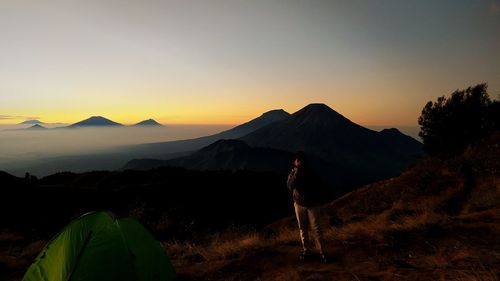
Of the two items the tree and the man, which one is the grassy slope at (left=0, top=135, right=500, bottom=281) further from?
the tree

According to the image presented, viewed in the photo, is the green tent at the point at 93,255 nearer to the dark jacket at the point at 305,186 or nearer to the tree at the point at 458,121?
the dark jacket at the point at 305,186

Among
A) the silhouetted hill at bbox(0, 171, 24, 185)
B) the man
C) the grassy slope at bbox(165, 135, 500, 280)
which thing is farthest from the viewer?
the silhouetted hill at bbox(0, 171, 24, 185)

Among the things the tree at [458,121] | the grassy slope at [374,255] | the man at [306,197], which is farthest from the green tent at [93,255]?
the tree at [458,121]

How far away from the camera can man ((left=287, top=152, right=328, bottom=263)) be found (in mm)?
7801

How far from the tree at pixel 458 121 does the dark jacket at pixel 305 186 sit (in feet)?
141

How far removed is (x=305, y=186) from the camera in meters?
7.86

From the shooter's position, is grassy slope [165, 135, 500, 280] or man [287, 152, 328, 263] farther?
man [287, 152, 328, 263]

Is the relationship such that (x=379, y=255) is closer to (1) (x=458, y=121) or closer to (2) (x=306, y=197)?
(2) (x=306, y=197)

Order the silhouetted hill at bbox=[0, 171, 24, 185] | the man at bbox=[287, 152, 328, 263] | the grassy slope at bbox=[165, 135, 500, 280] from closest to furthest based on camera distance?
the grassy slope at bbox=[165, 135, 500, 280], the man at bbox=[287, 152, 328, 263], the silhouetted hill at bbox=[0, 171, 24, 185]

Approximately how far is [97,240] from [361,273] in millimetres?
5490

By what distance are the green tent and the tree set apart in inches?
1804

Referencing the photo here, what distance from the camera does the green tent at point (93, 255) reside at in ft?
21.9

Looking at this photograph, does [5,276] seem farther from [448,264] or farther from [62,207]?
[62,207]

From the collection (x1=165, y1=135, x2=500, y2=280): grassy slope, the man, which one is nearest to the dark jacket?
the man
